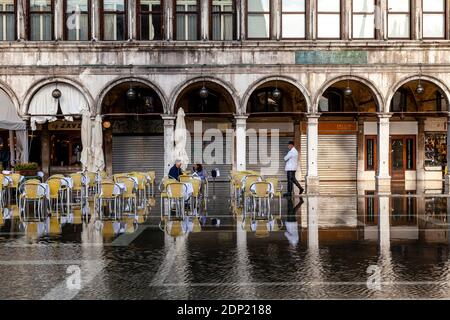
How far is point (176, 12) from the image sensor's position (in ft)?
89.8

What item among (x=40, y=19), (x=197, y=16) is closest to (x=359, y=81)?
(x=197, y=16)

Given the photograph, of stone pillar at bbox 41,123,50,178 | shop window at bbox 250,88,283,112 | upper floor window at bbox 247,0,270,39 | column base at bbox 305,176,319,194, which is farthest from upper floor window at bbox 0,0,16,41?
column base at bbox 305,176,319,194

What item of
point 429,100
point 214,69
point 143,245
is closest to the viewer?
point 143,245

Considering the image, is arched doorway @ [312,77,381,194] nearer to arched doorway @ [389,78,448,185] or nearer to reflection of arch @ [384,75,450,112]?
arched doorway @ [389,78,448,185]

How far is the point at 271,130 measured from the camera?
1248 inches

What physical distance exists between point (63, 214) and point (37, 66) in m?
10.9

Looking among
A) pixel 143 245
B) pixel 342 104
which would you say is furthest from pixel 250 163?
pixel 143 245

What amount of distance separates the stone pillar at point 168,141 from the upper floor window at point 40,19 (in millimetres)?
6115

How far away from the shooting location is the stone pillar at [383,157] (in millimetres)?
26484

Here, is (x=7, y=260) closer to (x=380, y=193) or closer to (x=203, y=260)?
(x=203, y=260)

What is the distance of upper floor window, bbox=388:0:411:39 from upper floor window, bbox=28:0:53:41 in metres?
14.4

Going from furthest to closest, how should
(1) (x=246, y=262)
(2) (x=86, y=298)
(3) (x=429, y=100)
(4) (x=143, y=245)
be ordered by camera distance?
1. (3) (x=429, y=100)
2. (4) (x=143, y=245)
3. (1) (x=246, y=262)
4. (2) (x=86, y=298)

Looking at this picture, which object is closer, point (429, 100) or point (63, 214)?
point (63, 214)

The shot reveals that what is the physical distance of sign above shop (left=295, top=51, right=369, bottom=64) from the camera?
1050 inches
